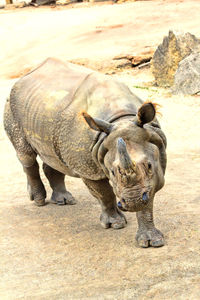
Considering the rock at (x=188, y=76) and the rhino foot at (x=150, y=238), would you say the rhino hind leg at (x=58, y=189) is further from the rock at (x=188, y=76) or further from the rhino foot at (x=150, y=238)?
the rock at (x=188, y=76)

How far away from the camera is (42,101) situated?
584 cm

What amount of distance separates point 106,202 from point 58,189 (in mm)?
1349

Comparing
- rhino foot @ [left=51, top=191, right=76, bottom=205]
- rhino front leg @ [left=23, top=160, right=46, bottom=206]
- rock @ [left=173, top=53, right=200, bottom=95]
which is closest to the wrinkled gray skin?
rhino front leg @ [left=23, top=160, right=46, bottom=206]

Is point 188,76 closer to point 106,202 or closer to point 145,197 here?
point 106,202

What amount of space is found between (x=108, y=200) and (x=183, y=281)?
1.40 m

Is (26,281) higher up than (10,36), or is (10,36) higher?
(26,281)

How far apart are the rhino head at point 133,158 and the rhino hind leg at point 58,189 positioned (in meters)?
2.10

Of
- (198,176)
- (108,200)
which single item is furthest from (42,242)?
(198,176)

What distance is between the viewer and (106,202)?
5.71 metres

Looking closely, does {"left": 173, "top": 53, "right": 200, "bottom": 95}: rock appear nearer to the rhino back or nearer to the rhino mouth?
the rhino back

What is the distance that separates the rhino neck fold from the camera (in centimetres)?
488

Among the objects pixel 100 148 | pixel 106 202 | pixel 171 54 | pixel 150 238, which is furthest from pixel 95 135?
pixel 171 54

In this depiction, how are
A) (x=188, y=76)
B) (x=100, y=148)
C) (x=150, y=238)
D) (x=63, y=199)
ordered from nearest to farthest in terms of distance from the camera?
1. (x=100, y=148)
2. (x=150, y=238)
3. (x=63, y=199)
4. (x=188, y=76)

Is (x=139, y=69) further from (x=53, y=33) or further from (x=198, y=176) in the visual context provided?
(x=198, y=176)
